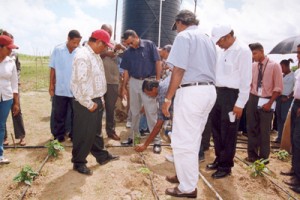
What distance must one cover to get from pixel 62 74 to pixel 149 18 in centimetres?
1242

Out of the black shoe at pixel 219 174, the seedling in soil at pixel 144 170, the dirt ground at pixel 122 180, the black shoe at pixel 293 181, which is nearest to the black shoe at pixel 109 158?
the dirt ground at pixel 122 180

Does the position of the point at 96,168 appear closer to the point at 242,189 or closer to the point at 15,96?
the point at 15,96

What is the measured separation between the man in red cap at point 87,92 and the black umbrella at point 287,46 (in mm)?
6246

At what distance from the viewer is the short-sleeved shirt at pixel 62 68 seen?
5227 mm

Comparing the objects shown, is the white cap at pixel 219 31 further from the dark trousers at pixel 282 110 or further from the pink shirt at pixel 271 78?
the dark trousers at pixel 282 110

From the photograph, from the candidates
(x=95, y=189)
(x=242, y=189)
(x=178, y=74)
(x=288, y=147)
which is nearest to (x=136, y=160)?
(x=95, y=189)

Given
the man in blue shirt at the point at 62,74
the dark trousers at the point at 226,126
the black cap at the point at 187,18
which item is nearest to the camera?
the black cap at the point at 187,18

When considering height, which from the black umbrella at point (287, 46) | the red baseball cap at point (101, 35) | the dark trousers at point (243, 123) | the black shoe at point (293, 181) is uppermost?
the black umbrella at point (287, 46)

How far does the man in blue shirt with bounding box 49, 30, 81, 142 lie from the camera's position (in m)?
5.22

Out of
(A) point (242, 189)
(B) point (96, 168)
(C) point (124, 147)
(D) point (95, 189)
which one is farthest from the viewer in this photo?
(C) point (124, 147)

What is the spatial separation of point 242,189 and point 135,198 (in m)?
1.61

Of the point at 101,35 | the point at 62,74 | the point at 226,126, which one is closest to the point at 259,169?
the point at 226,126

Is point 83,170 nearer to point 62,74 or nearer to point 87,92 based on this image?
point 87,92

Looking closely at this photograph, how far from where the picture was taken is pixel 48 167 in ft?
14.2
